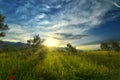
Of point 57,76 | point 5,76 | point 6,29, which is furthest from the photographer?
point 6,29

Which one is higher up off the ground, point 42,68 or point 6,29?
point 6,29

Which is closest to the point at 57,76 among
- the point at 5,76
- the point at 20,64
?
the point at 20,64

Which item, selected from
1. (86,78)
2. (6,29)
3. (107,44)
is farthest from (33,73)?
(107,44)

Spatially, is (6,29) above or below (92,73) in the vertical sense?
above

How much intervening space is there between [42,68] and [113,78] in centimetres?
342

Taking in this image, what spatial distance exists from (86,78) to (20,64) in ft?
10.6

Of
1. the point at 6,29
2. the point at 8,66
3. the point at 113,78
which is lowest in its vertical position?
the point at 113,78

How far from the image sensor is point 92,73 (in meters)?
11.7

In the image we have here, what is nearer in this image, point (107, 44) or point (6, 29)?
point (6, 29)

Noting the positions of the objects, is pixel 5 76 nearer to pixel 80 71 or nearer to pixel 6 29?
pixel 80 71

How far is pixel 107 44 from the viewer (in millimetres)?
90000

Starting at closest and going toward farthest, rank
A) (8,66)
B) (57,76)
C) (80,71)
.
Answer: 1. (8,66)
2. (57,76)
3. (80,71)

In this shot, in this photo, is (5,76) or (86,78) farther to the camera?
(86,78)

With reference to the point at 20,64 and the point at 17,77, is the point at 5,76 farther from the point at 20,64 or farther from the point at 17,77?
the point at 20,64
